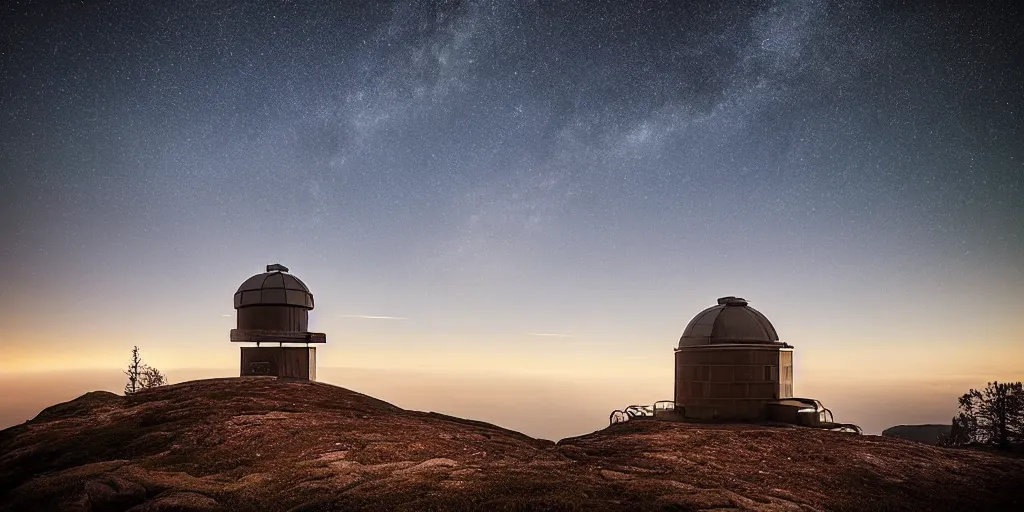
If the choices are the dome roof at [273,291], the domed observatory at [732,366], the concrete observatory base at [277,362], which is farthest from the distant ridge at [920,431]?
the dome roof at [273,291]

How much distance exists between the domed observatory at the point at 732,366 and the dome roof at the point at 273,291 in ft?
78.2

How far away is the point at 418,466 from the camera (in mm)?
20625

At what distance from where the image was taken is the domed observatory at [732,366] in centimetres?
3884

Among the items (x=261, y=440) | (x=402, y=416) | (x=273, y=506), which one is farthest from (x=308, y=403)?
(x=273, y=506)

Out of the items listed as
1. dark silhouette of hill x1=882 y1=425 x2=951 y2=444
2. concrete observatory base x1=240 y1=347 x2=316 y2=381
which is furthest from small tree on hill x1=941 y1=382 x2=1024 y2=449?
concrete observatory base x1=240 y1=347 x2=316 y2=381

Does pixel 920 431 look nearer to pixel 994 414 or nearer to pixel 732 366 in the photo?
pixel 994 414

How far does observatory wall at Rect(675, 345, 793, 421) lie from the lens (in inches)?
1528

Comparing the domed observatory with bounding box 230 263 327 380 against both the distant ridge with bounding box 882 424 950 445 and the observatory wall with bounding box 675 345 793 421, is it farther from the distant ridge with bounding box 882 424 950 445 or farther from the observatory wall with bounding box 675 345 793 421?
the distant ridge with bounding box 882 424 950 445

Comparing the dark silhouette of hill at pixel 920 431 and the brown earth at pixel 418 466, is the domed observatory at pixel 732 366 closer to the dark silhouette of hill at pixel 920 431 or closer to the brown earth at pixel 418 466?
the brown earth at pixel 418 466

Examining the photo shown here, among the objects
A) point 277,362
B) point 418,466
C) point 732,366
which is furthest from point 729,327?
point 277,362

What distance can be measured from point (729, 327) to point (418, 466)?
25.4m

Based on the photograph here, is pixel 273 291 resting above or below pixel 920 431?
above

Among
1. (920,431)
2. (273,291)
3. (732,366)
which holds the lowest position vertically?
(920,431)

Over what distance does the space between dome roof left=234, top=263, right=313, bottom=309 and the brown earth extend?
739 cm
